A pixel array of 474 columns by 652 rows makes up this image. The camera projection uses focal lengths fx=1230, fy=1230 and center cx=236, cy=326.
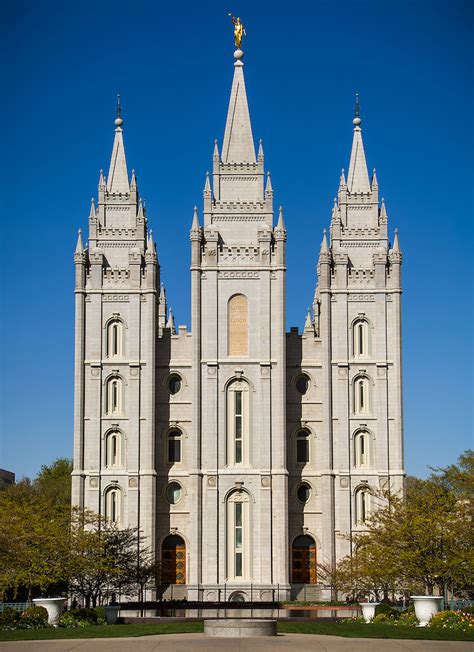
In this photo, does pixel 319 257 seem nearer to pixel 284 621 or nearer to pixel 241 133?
pixel 241 133

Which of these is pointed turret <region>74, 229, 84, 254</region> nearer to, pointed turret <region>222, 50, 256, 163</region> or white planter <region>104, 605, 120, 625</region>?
pointed turret <region>222, 50, 256, 163</region>

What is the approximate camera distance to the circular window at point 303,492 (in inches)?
2977

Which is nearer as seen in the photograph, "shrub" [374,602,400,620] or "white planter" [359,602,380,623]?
"shrub" [374,602,400,620]

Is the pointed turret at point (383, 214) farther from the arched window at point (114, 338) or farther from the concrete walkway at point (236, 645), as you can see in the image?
the concrete walkway at point (236, 645)

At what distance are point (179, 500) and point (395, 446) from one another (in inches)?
537

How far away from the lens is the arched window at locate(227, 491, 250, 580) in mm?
72688

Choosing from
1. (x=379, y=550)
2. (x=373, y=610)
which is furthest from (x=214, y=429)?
(x=373, y=610)

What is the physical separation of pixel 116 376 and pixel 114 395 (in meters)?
1.18

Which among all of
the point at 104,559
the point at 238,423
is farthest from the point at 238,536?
the point at 104,559

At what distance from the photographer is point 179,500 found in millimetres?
75688

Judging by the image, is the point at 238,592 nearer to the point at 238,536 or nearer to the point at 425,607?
the point at 238,536

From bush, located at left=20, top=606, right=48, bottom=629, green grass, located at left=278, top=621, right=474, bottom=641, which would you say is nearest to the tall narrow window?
green grass, located at left=278, top=621, right=474, bottom=641

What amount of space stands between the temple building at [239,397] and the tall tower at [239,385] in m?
0.09

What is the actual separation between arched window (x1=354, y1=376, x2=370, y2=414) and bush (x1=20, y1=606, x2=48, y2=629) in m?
31.5
